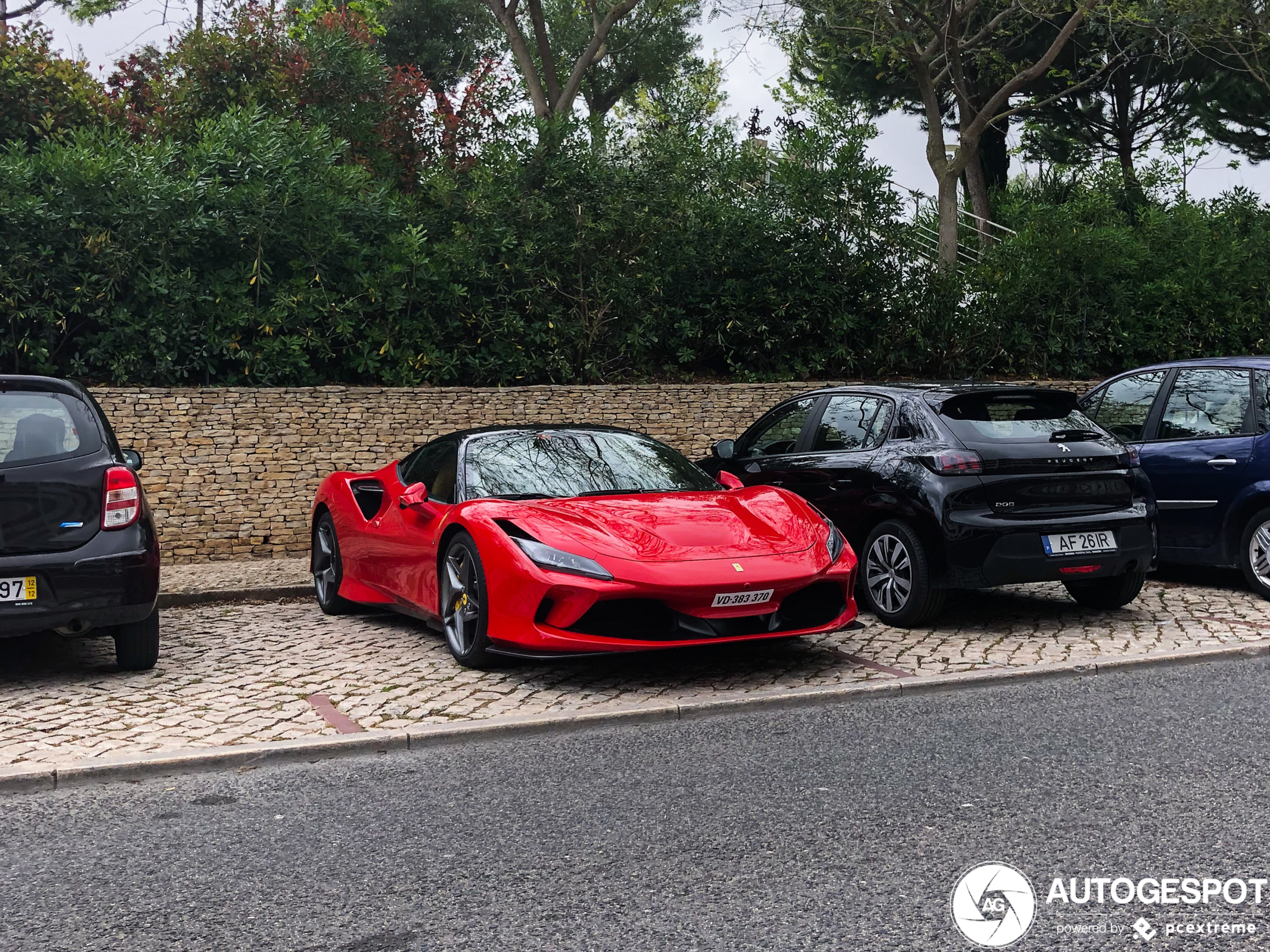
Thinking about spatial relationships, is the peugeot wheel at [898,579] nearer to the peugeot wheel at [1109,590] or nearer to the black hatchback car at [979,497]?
the black hatchback car at [979,497]

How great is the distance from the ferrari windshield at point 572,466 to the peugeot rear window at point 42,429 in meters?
2.08

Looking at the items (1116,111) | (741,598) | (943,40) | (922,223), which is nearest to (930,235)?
(922,223)

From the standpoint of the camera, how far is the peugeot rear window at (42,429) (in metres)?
6.43

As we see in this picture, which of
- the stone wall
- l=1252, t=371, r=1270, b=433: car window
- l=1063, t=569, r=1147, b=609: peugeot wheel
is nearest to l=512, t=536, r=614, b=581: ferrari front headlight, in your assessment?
l=1063, t=569, r=1147, b=609: peugeot wheel

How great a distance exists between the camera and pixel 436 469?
7820 millimetres

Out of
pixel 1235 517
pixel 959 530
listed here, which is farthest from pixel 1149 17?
pixel 959 530

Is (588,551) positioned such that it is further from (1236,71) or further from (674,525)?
(1236,71)

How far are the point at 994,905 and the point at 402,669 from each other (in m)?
4.11

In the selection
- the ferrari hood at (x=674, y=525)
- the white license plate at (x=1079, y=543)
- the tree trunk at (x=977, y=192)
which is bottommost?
the white license plate at (x=1079, y=543)

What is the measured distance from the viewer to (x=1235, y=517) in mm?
8750

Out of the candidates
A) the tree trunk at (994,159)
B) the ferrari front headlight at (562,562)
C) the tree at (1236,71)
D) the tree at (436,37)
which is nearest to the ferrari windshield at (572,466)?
the ferrari front headlight at (562,562)

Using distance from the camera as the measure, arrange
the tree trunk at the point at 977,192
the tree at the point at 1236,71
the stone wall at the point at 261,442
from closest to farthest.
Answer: the stone wall at the point at 261,442 < the tree at the point at 1236,71 < the tree trunk at the point at 977,192

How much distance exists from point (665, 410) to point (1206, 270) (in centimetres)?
812

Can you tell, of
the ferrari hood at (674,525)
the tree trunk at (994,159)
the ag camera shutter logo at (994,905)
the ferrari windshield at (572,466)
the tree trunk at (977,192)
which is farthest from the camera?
the tree trunk at (994,159)
